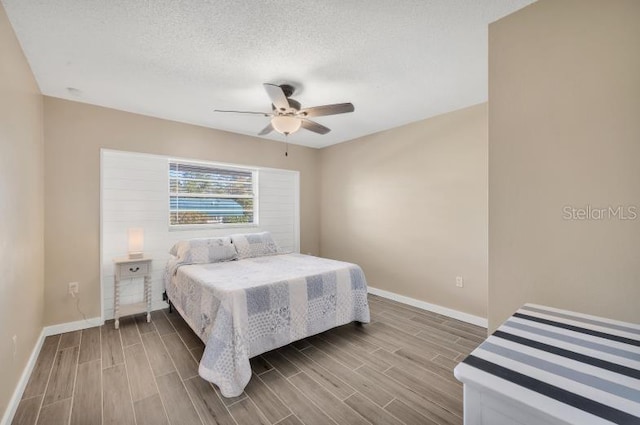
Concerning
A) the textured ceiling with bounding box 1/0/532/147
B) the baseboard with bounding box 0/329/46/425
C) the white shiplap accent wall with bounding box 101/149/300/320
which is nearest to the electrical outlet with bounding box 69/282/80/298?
the white shiplap accent wall with bounding box 101/149/300/320

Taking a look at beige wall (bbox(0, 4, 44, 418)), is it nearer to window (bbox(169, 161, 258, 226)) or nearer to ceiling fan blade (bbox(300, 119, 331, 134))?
window (bbox(169, 161, 258, 226))

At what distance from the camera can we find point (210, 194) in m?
4.14

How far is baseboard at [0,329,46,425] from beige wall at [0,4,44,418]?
5 cm

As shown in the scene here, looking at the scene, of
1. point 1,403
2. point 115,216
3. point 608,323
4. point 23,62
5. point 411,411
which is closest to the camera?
point 608,323

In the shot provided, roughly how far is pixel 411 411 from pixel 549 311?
1.05m

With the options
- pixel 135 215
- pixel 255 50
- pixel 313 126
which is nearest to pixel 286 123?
pixel 313 126

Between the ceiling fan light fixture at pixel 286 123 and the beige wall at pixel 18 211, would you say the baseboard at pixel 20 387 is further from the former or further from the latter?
the ceiling fan light fixture at pixel 286 123

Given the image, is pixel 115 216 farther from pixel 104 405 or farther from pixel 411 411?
A: pixel 411 411

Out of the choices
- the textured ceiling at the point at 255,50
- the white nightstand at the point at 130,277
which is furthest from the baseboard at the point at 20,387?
the textured ceiling at the point at 255,50

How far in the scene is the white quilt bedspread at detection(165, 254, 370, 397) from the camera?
203cm

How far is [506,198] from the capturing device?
64.3 inches

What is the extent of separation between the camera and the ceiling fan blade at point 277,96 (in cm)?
217

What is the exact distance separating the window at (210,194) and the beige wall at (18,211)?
1.36m

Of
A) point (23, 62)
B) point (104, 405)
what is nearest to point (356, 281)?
point (104, 405)
